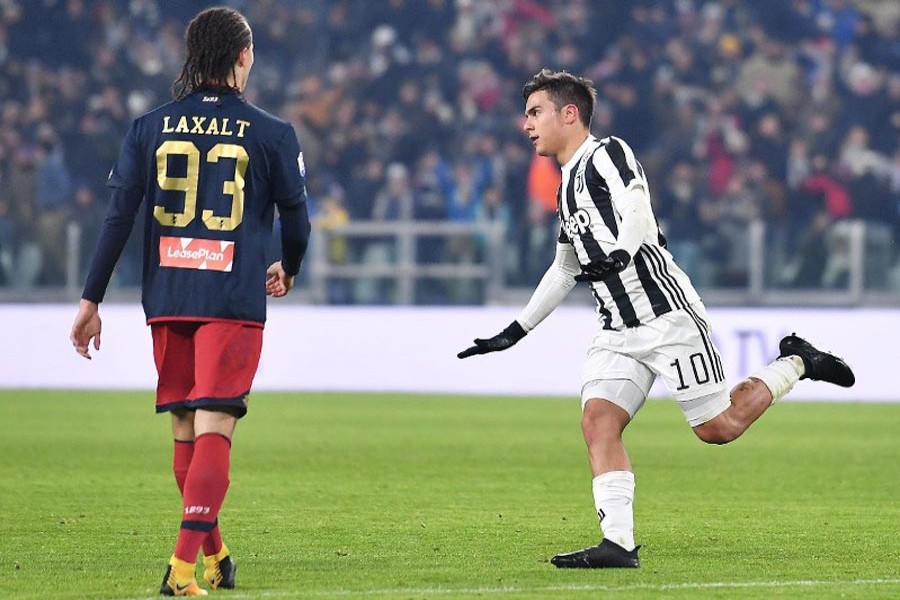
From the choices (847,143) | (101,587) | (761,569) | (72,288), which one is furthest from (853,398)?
(101,587)

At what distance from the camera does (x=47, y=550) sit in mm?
7000

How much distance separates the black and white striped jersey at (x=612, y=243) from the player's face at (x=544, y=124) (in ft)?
0.33

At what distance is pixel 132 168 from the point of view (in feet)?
18.8

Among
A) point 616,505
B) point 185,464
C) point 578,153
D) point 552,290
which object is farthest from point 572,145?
point 185,464

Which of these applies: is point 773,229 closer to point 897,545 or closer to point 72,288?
point 72,288

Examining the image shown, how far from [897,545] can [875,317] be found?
422 inches

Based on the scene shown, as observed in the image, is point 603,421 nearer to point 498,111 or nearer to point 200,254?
point 200,254

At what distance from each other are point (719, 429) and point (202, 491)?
7.27ft

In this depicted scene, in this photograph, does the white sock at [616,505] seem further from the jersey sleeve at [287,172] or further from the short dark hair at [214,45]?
the short dark hair at [214,45]

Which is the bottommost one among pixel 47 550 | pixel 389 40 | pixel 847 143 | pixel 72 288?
pixel 47 550

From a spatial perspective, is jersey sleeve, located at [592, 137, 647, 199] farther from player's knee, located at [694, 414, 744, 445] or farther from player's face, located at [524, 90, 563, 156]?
player's knee, located at [694, 414, 744, 445]

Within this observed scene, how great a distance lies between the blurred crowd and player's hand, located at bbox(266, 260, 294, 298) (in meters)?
12.1

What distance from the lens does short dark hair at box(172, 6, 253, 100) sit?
5707 millimetres

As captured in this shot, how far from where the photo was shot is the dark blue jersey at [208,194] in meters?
5.64
